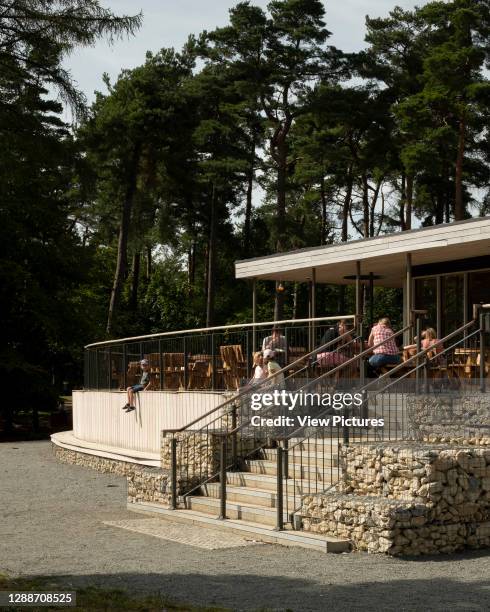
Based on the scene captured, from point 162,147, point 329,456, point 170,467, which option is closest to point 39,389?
point 162,147

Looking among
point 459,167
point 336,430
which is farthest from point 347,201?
point 336,430

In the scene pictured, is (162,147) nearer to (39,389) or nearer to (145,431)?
(39,389)

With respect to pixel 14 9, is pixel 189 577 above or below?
below

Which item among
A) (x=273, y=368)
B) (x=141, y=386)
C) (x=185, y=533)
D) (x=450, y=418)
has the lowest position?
(x=185, y=533)

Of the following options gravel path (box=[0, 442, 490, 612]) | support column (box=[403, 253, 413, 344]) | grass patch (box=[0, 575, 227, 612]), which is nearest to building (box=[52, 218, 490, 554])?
support column (box=[403, 253, 413, 344])

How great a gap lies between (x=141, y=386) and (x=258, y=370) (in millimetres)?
5213

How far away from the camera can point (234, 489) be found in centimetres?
1448

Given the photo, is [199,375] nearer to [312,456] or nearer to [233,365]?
[233,365]

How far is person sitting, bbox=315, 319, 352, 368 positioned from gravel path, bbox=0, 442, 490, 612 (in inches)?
151

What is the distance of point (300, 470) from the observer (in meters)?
14.0

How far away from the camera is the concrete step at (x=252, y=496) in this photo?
13305 mm

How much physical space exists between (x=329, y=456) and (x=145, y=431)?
323 inches

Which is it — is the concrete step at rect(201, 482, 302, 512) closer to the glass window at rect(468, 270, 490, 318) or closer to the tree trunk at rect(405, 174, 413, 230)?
the glass window at rect(468, 270, 490, 318)

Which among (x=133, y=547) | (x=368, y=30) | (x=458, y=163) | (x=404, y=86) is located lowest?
(x=133, y=547)
